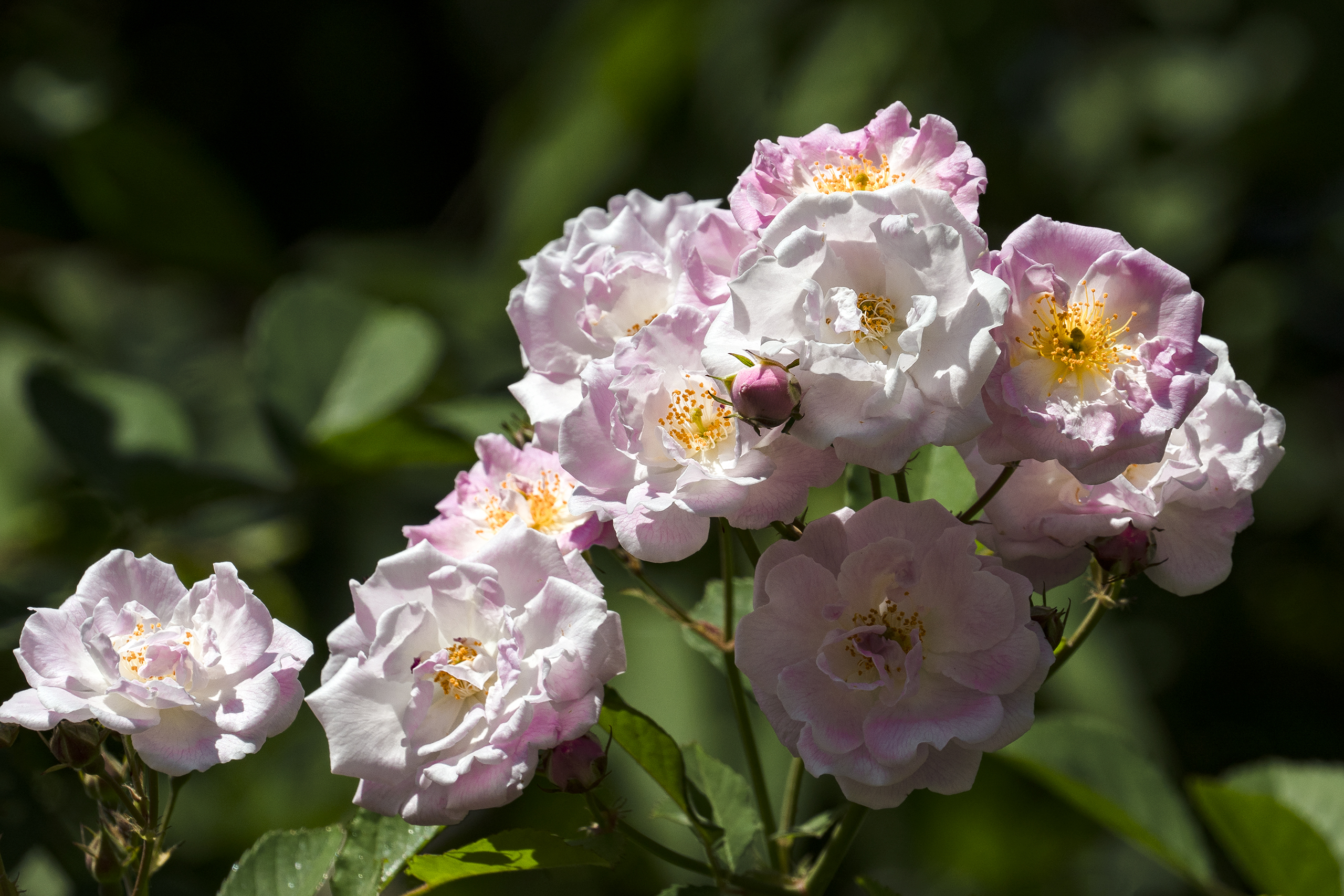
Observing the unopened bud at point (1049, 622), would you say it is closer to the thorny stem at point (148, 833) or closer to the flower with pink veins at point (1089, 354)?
the flower with pink veins at point (1089, 354)

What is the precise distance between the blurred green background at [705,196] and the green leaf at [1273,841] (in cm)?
110

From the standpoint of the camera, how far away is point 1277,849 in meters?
1.46

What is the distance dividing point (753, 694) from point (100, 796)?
1.99 feet

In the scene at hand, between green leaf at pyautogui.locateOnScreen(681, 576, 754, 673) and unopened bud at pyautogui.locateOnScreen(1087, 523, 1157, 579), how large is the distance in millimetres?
368

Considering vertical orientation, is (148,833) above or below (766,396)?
below

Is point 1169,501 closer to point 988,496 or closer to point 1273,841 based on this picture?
point 988,496

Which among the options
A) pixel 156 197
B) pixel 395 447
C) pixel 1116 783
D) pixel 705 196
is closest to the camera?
pixel 1116 783

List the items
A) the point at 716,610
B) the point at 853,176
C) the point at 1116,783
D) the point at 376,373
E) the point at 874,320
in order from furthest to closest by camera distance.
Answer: the point at 376,373
the point at 1116,783
the point at 716,610
the point at 853,176
the point at 874,320

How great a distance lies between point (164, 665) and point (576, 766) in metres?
0.37

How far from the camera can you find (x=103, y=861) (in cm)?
114

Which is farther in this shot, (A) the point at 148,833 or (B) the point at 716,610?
(B) the point at 716,610

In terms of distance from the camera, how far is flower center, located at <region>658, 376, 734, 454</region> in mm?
1070

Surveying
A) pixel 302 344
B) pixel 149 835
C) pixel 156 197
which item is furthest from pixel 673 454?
pixel 156 197

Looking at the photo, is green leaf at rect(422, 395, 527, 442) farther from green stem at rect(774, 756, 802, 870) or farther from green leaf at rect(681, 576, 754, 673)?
green stem at rect(774, 756, 802, 870)
